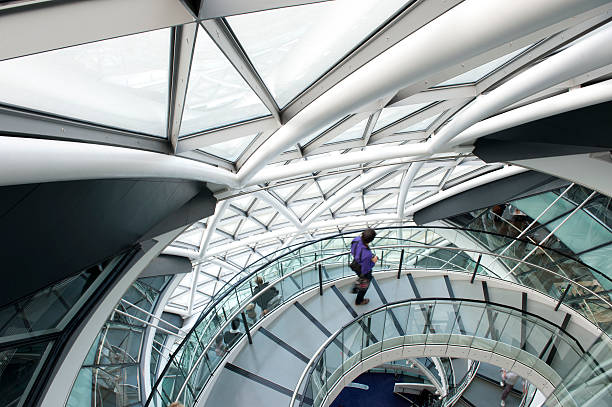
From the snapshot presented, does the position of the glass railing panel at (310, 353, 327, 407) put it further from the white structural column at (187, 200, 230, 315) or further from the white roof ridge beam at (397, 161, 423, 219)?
the white roof ridge beam at (397, 161, 423, 219)

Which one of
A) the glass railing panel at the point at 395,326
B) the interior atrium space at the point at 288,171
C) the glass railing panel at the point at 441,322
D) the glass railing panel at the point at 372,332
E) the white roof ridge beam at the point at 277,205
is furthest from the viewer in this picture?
the white roof ridge beam at the point at 277,205

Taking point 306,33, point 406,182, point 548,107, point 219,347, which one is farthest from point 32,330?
point 406,182

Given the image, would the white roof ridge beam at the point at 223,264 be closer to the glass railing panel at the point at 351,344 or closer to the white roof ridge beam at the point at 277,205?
the white roof ridge beam at the point at 277,205

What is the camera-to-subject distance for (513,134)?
29.8 ft

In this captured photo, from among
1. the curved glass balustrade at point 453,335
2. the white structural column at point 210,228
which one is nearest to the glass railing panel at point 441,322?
the curved glass balustrade at point 453,335

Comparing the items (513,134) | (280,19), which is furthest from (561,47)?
(280,19)

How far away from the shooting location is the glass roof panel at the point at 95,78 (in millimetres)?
2701

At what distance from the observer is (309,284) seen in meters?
9.47

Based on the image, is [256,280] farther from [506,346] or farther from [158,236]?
[506,346]

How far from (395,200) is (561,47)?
18.7 m

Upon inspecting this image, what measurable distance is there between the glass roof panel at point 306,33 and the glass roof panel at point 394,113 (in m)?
3.93

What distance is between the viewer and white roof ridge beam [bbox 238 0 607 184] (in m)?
2.40

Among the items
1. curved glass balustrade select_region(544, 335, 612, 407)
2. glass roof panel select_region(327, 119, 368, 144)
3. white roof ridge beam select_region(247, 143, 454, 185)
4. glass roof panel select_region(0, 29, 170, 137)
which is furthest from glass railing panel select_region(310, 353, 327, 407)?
glass roof panel select_region(0, 29, 170, 137)

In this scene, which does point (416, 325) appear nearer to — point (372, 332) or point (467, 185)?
point (372, 332)
